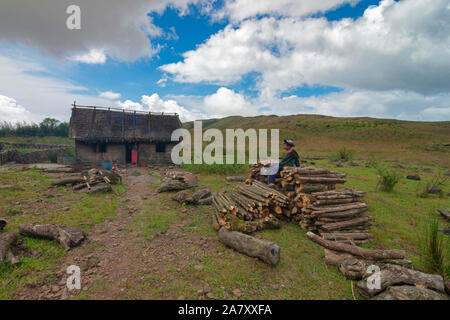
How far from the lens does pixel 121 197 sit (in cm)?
912

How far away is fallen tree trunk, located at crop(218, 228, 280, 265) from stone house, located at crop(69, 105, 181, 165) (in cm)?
1600

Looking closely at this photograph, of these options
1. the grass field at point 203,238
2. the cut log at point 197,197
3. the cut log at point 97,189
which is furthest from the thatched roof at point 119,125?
the cut log at point 197,197

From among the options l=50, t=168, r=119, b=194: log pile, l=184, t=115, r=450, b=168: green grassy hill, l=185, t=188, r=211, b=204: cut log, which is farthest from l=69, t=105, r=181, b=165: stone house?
l=184, t=115, r=450, b=168: green grassy hill

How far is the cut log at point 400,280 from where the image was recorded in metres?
3.29

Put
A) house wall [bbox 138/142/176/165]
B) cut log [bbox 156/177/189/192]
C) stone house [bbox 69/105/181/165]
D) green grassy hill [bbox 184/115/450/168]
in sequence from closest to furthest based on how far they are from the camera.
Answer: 1. cut log [bbox 156/177/189/192]
2. stone house [bbox 69/105/181/165]
3. house wall [bbox 138/142/176/165]
4. green grassy hill [bbox 184/115/450/168]

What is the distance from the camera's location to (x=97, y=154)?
1798 cm

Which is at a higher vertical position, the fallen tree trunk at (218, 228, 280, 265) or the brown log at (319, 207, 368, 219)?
the brown log at (319, 207, 368, 219)

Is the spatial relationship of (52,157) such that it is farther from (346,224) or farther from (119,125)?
(346,224)

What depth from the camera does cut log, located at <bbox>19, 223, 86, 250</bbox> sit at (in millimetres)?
4844

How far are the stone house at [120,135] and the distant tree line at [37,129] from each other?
866 inches

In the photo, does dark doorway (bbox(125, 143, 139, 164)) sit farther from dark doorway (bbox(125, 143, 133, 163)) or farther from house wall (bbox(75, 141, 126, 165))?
house wall (bbox(75, 141, 126, 165))

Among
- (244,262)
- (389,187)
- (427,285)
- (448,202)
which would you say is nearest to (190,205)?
(244,262)

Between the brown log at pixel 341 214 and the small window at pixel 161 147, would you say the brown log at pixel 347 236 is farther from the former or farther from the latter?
the small window at pixel 161 147
